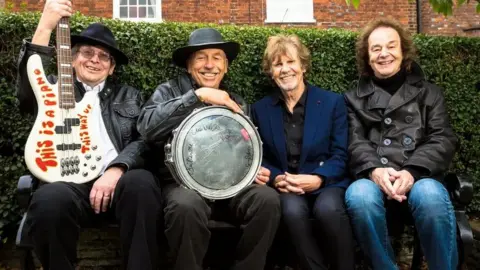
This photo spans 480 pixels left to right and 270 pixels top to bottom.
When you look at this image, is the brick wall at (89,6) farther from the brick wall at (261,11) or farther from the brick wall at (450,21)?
the brick wall at (450,21)

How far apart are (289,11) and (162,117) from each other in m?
9.07

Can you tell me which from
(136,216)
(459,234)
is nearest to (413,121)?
(459,234)

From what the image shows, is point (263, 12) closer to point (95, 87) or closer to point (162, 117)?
point (95, 87)

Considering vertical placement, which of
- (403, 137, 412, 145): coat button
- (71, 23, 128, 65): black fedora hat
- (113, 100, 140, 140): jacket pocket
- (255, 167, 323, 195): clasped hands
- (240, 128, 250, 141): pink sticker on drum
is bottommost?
(255, 167, 323, 195): clasped hands

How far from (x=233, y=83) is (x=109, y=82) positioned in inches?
41.0

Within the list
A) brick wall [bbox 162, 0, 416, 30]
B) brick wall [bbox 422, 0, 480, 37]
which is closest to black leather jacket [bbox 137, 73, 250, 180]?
brick wall [bbox 162, 0, 416, 30]

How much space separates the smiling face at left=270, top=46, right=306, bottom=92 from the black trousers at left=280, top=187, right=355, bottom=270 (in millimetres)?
876

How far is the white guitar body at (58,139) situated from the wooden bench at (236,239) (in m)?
0.19

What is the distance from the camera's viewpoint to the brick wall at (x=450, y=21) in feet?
38.6

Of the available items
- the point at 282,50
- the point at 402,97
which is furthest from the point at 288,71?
the point at 402,97

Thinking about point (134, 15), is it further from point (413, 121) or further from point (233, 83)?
point (413, 121)

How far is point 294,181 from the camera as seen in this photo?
10.6 ft

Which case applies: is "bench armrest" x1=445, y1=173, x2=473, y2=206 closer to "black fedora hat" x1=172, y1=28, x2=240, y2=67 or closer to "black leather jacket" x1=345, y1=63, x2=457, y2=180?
"black leather jacket" x1=345, y1=63, x2=457, y2=180

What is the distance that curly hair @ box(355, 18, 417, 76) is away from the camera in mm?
3711
